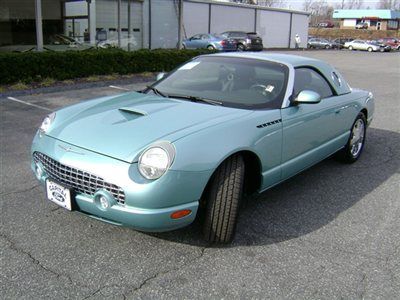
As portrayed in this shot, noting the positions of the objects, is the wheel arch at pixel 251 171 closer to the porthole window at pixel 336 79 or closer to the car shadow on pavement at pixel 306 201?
the car shadow on pavement at pixel 306 201

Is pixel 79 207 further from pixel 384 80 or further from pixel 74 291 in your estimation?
pixel 384 80

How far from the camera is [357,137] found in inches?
217

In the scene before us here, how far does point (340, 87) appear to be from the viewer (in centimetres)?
511

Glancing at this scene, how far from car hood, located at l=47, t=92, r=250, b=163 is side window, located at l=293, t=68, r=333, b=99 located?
0.96 m

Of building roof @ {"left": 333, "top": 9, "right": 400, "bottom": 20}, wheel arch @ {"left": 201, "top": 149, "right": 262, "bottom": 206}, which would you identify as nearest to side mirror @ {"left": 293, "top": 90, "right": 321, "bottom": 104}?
wheel arch @ {"left": 201, "top": 149, "right": 262, "bottom": 206}

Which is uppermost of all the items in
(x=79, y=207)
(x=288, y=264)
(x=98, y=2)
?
(x=98, y=2)

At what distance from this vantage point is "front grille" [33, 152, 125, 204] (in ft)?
9.44

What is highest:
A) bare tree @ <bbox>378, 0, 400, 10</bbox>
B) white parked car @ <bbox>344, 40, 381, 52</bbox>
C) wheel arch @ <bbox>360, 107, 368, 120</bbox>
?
bare tree @ <bbox>378, 0, 400, 10</bbox>

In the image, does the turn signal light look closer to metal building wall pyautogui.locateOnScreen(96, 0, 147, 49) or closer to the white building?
the white building

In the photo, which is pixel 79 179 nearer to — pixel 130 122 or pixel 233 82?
pixel 130 122

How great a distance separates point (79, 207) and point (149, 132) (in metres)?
0.73

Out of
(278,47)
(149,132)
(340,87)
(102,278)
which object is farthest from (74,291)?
(278,47)

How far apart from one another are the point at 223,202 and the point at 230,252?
0.39m

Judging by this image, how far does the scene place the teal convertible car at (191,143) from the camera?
2.88 metres
